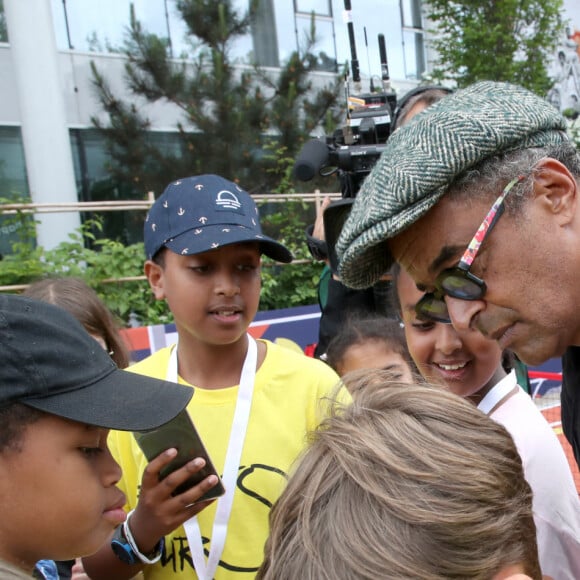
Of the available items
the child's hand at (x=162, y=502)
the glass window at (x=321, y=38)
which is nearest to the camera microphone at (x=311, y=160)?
the child's hand at (x=162, y=502)

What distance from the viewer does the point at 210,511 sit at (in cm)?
168

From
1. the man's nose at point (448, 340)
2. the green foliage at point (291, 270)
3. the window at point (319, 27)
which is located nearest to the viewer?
the man's nose at point (448, 340)

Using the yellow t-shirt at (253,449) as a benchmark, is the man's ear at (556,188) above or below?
above

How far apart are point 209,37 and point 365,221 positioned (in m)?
9.55

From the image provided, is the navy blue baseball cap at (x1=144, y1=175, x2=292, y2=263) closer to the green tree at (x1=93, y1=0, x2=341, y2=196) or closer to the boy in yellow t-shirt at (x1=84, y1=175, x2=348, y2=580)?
the boy in yellow t-shirt at (x1=84, y1=175, x2=348, y2=580)

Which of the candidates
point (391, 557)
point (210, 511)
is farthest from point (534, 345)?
point (210, 511)

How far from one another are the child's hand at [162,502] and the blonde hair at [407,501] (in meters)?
0.50

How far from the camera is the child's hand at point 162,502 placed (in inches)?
57.4

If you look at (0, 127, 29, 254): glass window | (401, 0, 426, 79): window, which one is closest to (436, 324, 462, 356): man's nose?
(0, 127, 29, 254): glass window

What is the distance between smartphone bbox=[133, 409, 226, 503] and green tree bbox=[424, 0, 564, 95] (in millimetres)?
11159

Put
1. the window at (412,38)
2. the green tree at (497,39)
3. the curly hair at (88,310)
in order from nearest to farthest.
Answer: the curly hair at (88,310), the green tree at (497,39), the window at (412,38)

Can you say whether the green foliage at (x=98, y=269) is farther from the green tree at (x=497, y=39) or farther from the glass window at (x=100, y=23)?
the green tree at (x=497, y=39)

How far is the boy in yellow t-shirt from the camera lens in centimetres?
160

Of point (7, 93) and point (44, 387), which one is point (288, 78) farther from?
point (44, 387)
